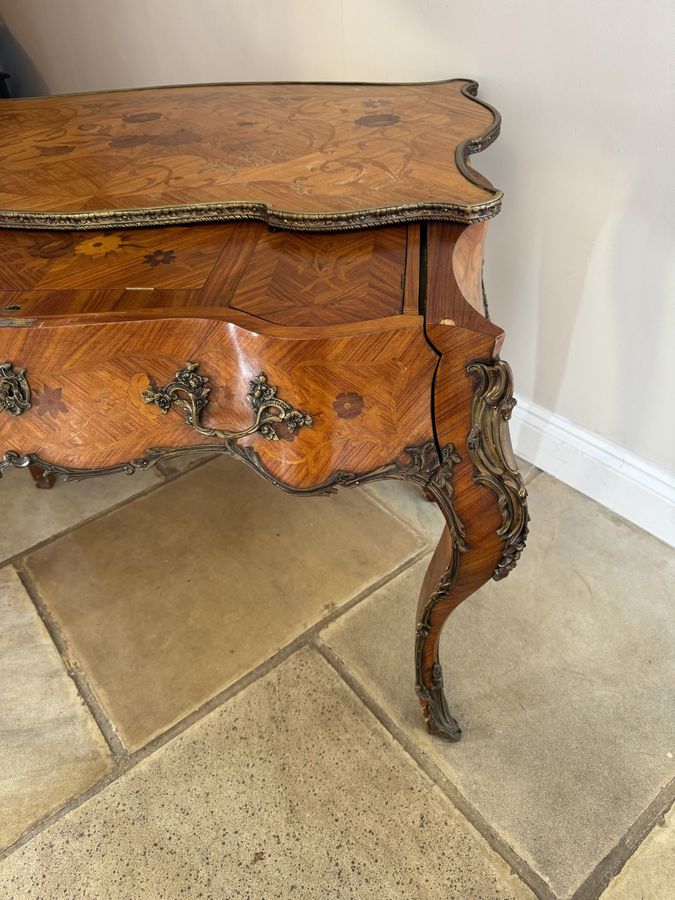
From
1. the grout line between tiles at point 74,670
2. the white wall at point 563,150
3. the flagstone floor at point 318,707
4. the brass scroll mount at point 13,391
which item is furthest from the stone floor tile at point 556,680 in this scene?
the brass scroll mount at point 13,391

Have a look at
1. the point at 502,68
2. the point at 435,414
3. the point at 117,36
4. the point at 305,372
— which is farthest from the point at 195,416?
the point at 117,36

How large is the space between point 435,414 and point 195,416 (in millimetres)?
241

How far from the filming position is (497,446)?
0.63 meters

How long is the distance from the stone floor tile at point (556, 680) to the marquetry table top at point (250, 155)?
0.73 metres

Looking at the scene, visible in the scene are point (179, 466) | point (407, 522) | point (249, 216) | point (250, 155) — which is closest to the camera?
point (249, 216)

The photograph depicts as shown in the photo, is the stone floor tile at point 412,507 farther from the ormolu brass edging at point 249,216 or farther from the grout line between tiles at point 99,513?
the ormolu brass edging at point 249,216

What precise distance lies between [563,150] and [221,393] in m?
0.79

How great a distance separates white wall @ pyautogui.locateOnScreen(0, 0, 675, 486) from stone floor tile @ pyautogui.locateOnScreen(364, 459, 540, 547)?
1.03ft

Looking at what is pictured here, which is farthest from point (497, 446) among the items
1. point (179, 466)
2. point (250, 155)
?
point (179, 466)

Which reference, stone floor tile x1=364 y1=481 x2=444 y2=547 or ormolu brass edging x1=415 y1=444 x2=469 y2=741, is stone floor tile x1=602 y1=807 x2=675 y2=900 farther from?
stone floor tile x1=364 y1=481 x2=444 y2=547

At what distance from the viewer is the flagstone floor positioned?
870mm

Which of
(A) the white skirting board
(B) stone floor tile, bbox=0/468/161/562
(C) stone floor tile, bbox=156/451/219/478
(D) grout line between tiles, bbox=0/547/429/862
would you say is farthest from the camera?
(C) stone floor tile, bbox=156/451/219/478

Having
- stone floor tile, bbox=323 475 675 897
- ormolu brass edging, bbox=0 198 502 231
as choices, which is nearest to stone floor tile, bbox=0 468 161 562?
stone floor tile, bbox=323 475 675 897

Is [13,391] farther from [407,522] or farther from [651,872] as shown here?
[651,872]
